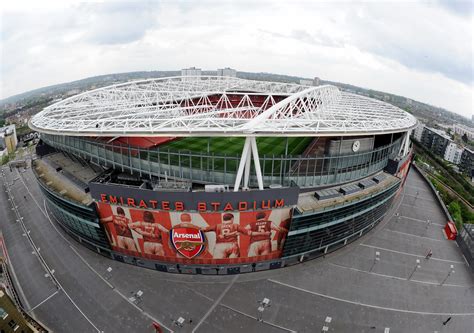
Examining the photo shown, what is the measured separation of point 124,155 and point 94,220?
12160mm

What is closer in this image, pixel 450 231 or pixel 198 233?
pixel 198 233

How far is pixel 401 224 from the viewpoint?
6016 centimetres

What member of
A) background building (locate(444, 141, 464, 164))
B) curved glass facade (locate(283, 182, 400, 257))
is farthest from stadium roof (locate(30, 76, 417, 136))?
background building (locate(444, 141, 464, 164))

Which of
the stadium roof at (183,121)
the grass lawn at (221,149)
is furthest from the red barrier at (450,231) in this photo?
the grass lawn at (221,149)

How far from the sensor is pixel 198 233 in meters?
40.8

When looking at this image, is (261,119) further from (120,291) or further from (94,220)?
(120,291)

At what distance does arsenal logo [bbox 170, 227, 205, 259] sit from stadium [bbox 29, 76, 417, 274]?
0.17 m

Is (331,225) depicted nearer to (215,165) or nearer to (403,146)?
(215,165)

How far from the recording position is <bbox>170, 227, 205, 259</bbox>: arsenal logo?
4078 cm

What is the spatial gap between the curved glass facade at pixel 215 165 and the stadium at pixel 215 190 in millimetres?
185

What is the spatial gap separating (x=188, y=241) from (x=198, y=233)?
247 centimetres

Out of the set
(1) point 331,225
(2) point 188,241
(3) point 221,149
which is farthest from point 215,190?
(3) point 221,149

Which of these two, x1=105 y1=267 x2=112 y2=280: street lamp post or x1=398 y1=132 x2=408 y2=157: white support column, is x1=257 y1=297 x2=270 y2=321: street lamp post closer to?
x1=105 y1=267 x2=112 y2=280: street lamp post

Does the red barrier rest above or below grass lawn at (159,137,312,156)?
below
